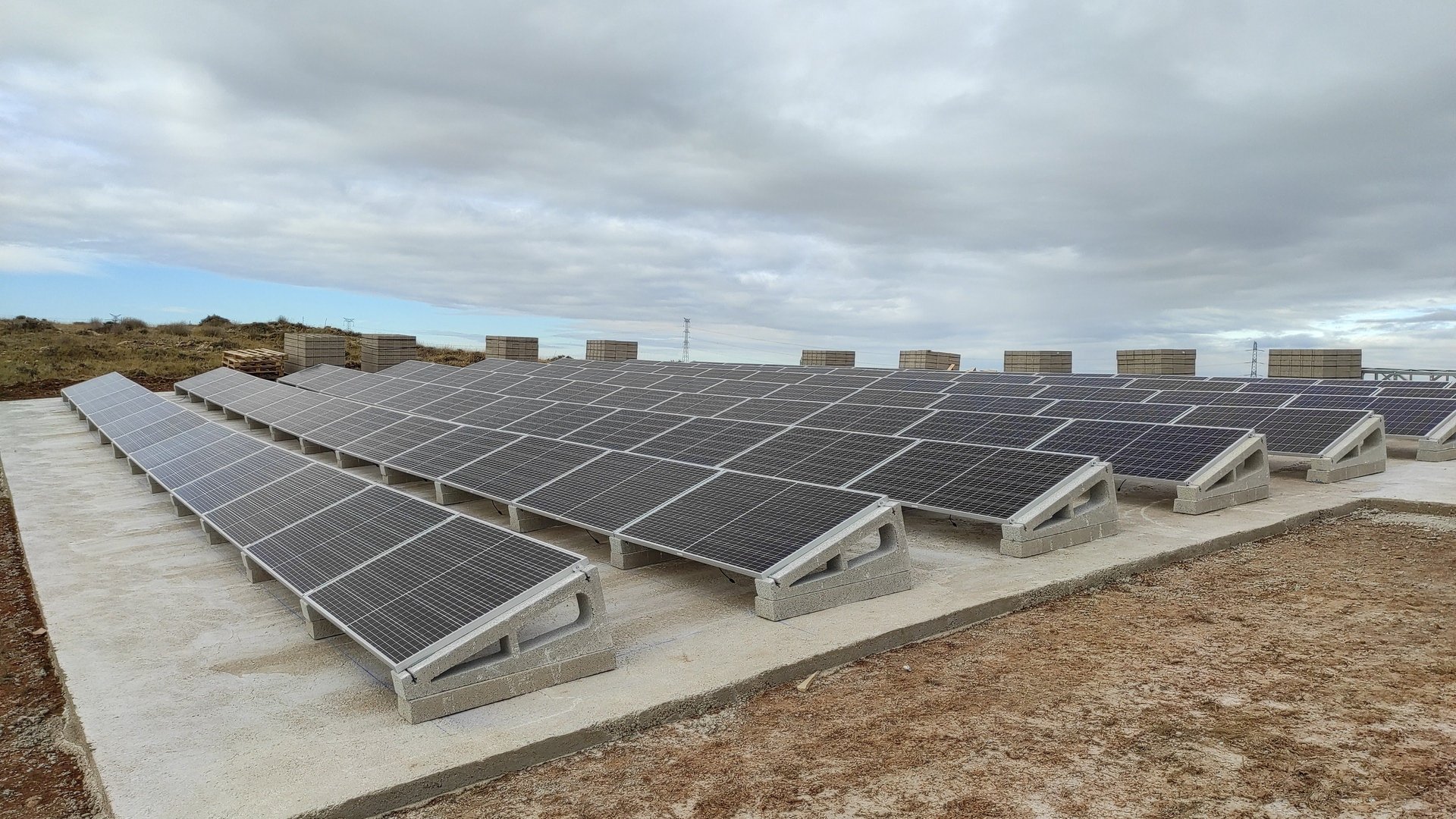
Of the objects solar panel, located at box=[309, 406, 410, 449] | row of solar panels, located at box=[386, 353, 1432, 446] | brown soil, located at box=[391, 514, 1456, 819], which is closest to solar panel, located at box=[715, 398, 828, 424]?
row of solar panels, located at box=[386, 353, 1432, 446]

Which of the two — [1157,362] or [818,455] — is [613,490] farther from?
[1157,362]

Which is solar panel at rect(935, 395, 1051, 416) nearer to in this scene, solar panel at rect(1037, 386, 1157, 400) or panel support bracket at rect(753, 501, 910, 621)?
solar panel at rect(1037, 386, 1157, 400)

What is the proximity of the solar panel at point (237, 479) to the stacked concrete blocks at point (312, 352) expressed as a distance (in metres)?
27.7

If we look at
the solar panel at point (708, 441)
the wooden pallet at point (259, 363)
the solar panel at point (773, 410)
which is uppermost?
the wooden pallet at point (259, 363)

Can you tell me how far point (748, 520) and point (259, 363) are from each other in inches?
1479

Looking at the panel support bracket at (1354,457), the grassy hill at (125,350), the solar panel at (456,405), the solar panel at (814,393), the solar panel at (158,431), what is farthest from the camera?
the grassy hill at (125,350)

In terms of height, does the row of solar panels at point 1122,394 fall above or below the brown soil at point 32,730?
above

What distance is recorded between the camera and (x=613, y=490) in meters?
11.6

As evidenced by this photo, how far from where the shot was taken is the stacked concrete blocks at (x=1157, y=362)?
A: 121 ft

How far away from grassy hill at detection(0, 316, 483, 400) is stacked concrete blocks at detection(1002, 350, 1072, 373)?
33516 millimetres

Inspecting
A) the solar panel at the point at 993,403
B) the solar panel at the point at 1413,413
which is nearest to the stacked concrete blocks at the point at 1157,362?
the solar panel at the point at 1413,413

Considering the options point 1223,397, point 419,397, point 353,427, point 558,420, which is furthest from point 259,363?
point 1223,397

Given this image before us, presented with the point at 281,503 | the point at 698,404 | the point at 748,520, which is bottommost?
the point at 281,503

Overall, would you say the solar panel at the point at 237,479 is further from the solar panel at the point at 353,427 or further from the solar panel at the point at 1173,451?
the solar panel at the point at 1173,451
